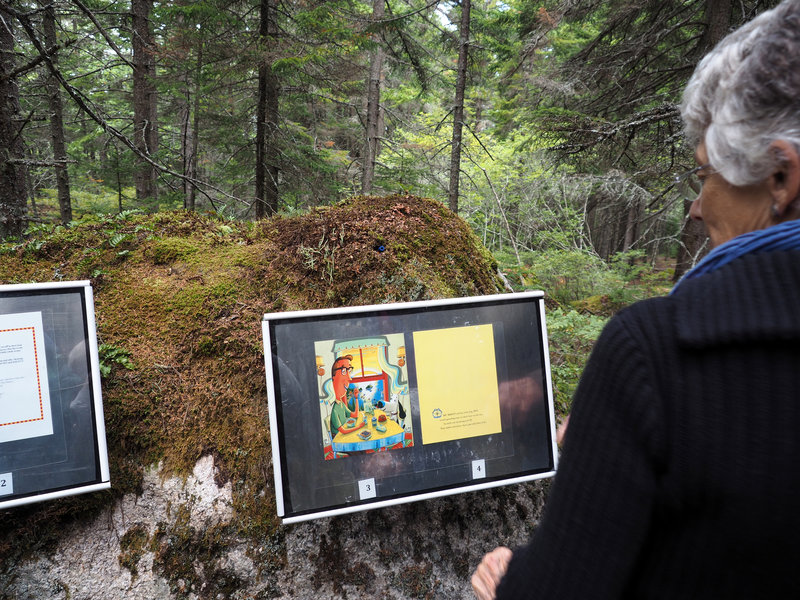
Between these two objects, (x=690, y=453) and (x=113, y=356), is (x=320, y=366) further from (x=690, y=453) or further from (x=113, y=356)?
(x=690, y=453)

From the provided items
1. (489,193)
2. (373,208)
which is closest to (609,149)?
(489,193)

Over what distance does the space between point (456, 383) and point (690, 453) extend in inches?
53.3

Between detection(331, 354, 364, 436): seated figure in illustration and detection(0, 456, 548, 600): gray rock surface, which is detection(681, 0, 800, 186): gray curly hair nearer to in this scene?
detection(331, 354, 364, 436): seated figure in illustration

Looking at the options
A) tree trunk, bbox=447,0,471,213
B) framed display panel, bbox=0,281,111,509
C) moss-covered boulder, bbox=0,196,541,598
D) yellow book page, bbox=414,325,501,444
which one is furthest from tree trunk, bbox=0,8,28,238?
tree trunk, bbox=447,0,471,213

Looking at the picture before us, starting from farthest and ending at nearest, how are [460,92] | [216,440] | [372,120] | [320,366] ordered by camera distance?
[372,120], [460,92], [216,440], [320,366]

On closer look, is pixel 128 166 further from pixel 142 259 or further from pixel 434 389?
pixel 434 389

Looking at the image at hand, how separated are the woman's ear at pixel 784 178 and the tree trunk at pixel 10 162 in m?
5.07

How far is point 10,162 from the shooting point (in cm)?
383

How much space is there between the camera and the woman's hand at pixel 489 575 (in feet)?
4.78

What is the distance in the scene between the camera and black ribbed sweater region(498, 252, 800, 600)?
77 centimetres

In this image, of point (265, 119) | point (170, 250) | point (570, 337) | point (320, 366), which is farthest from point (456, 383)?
point (265, 119)

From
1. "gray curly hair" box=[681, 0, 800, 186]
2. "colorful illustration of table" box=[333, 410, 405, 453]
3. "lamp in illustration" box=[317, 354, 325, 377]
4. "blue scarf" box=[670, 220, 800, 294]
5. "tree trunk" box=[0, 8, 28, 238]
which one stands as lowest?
"colorful illustration of table" box=[333, 410, 405, 453]

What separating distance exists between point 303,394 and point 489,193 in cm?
1092

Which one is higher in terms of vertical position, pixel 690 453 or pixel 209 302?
→ pixel 209 302
